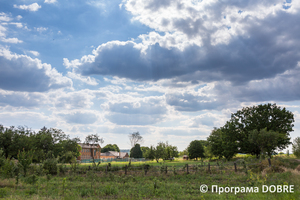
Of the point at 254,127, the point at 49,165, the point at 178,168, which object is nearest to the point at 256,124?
the point at 254,127

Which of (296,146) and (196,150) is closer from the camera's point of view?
(296,146)

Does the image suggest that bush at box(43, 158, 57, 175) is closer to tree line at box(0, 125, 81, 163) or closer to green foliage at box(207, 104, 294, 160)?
tree line at box(0, 125, 81, 163)

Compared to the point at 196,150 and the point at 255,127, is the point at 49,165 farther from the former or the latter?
the point at 196,150

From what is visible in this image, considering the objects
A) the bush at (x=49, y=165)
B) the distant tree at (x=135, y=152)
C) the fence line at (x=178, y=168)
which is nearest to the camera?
the fence line at (x=178, y=168)

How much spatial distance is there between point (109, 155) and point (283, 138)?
10863 centimetres

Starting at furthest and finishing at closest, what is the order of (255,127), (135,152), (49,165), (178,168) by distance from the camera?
(135,152), (255,127), (178,168), (49,165)

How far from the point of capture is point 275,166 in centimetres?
2338

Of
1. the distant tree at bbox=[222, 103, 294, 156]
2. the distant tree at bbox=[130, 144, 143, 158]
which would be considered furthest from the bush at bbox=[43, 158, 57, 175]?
the distant tree at bbox=[130, 144, 143, 158]

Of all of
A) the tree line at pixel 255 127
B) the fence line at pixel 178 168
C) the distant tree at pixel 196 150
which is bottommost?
the distant tree at pixel 196 150

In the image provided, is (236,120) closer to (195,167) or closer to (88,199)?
(195,167)

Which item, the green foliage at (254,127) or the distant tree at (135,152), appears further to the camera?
the distant tree at (135,152)

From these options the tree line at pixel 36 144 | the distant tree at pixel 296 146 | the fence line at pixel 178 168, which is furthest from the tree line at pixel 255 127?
the tree line at pixel 36 144

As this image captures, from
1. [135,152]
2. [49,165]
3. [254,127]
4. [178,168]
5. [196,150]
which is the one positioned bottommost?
[135,152]

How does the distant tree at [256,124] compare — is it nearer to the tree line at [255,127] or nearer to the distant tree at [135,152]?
the tree line at [255,127]
